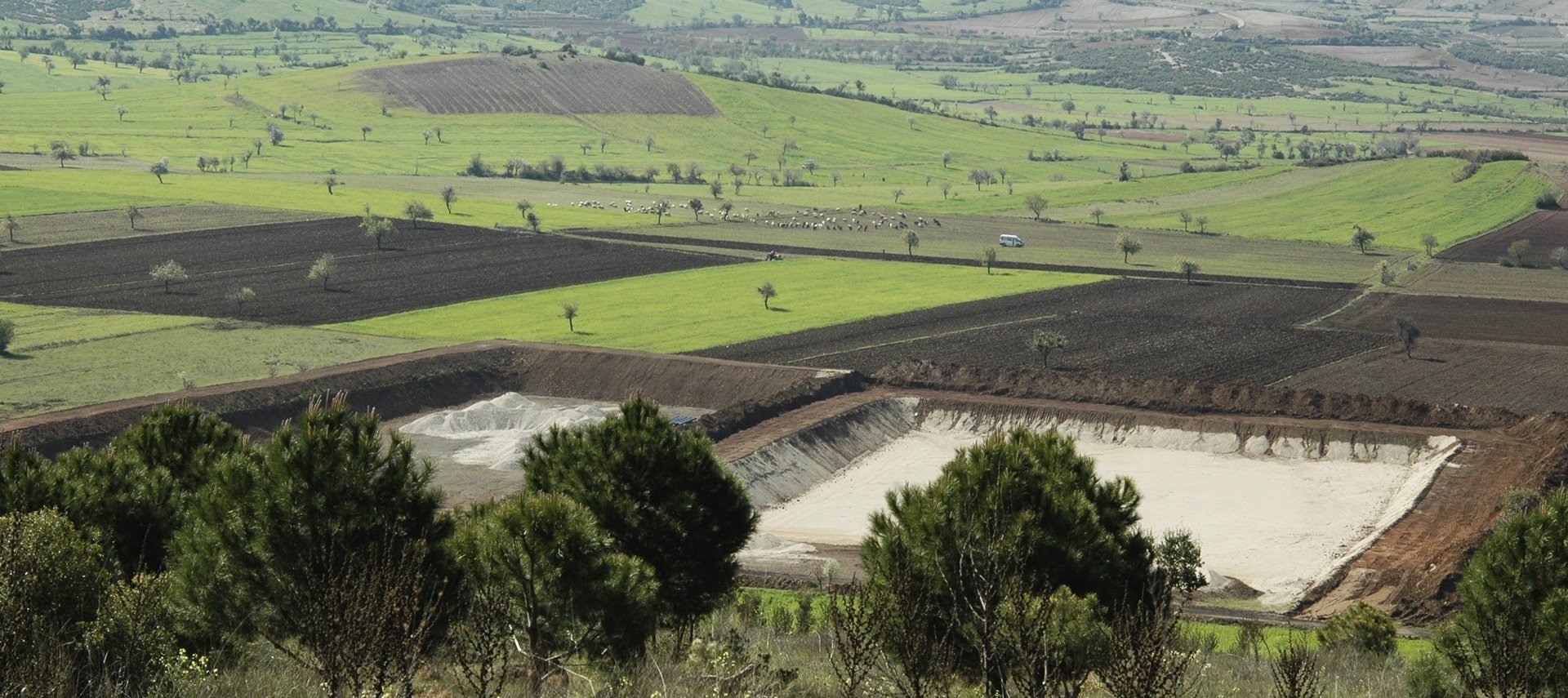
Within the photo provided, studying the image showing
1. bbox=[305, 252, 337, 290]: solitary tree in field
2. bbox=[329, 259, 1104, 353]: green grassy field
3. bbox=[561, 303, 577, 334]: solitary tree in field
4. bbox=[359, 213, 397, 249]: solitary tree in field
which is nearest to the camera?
bbox=[329, 259, 1104, 353]: green grassy field

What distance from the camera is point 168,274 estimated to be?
10950 cm

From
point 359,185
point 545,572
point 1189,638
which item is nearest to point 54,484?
point 545,572

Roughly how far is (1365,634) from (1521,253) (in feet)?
314

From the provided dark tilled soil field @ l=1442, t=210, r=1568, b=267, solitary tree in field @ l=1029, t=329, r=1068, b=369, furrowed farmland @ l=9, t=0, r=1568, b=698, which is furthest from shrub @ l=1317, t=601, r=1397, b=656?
dark tilled soil field @ l=1442, t=210, r=1568, b=267

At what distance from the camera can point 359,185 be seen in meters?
172

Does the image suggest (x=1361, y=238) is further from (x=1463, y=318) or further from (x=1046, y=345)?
(x=1046, y=345)

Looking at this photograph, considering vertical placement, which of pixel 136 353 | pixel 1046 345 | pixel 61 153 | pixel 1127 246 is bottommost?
pixel 61 153

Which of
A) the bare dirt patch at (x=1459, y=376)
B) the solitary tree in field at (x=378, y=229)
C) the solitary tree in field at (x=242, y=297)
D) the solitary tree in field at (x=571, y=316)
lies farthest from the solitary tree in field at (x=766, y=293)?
the bare dirt patch at (x=1459, y=376)

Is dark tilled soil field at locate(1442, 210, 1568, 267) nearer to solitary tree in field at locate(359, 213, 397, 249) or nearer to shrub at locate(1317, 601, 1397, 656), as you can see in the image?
solitary tree in field at locate(359, 213, 397, 249)

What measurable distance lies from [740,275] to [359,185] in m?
65.1

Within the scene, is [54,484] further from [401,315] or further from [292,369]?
[401,315]

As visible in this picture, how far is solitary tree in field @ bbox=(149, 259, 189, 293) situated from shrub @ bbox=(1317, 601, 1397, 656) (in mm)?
82351

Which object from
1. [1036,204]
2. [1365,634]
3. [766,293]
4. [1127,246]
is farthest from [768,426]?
[1036,204]

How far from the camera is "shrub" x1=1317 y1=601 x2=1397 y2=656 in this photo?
44656mm
